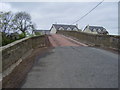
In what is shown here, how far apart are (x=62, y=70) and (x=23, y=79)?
1730mm

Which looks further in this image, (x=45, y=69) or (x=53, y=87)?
(x=45, y=69)

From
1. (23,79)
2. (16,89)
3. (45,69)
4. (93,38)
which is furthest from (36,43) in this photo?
(16,89)

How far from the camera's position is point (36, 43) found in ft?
48.2

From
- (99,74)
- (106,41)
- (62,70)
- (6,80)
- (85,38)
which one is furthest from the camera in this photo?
(85,38)

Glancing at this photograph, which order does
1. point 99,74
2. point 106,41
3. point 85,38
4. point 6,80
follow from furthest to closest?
point 85,38 < point 106,41 < point 99,74 < point 6,80

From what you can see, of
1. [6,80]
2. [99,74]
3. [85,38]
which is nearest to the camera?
[6,80]

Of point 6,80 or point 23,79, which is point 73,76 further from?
point 6,80

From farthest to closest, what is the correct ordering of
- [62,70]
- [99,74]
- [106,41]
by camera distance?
[106,41] < [62,70] < [99,74]

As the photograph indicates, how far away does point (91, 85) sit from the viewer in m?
4.82

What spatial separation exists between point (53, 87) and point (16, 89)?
3.63 ft

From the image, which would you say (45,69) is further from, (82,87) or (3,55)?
(82,87)

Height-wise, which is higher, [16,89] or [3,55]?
[3,55]

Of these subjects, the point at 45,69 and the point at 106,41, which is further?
the point at 106,41

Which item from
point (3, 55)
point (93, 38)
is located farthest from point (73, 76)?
point (93, 38)
